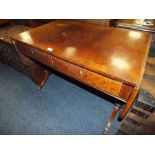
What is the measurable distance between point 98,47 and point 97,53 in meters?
0.09

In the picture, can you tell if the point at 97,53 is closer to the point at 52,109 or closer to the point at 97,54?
the point at 97,54

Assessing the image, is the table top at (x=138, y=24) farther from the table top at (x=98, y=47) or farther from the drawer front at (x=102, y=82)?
the drawer front at (x=102, y=82)

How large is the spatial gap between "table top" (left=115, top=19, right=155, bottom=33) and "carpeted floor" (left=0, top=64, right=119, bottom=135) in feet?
2.90

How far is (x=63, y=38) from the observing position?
3.42 feet

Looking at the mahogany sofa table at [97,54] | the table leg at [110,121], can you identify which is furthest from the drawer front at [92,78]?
the table leg at [110,121]

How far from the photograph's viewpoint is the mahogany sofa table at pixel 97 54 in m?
0.68

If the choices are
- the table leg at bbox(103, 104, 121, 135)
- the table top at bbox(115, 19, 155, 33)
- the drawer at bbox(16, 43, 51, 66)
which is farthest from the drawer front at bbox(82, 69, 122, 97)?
the table top at bbox(115, 19, 155, 33)

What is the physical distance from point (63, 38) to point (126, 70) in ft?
2.02

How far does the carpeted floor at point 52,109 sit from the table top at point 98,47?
2.72ft

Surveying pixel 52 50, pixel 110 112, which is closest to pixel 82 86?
pixel 110 112

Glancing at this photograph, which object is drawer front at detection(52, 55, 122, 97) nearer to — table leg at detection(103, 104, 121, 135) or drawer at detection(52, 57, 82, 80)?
drawer at detection(52, 57, 82, 80)
